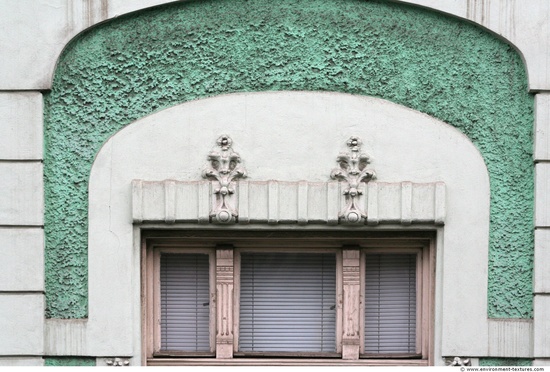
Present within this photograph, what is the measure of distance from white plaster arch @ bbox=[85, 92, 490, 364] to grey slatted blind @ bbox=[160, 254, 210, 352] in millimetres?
318

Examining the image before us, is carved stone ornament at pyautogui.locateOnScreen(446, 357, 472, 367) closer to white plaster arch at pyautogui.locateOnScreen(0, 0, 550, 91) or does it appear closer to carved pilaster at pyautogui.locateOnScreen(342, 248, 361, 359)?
carved pilaster at pyautogui.locateOnScreen(342, 248, 361, 359)

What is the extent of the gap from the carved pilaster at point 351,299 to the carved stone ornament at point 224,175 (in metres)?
0.85

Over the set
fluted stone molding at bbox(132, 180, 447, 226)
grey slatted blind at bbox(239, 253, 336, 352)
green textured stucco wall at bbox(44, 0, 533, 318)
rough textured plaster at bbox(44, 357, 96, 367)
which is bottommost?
rough textured plaster at bbox(44, 357, 96, 367)

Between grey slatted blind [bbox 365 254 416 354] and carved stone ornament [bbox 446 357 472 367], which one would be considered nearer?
carved stone ornament [bbox 446 357 472 367]

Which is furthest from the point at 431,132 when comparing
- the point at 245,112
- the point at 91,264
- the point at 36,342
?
the point at 36,342

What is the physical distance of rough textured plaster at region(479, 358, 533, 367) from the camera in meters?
5.72

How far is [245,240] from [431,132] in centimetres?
143

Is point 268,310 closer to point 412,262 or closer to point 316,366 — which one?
point 316,366

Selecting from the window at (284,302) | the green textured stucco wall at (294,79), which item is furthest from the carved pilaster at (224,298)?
the green textured stucco wall at (294,79)

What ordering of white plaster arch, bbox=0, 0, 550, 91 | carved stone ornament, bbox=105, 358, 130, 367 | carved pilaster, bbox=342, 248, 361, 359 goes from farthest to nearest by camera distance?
carved pilaster, bbox=342, 248, 361, 359
carved stone ornament, bbox=105, 358, 130, 367
white plaster arch, bbox=0, 0, 550, 91

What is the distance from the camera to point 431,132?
5.70 m

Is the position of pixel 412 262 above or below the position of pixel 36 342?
above

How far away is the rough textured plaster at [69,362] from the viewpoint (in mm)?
5734

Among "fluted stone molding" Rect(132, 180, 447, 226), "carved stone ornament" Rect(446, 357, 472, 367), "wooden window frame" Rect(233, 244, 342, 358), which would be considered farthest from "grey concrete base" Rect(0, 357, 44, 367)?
"carved stone ornament" Rect(446, 357, 472, 367)
